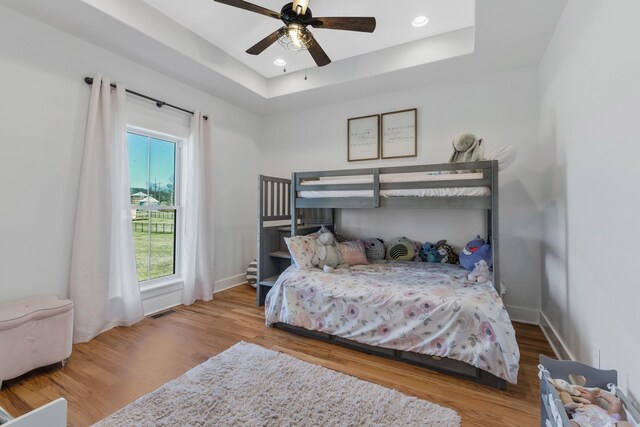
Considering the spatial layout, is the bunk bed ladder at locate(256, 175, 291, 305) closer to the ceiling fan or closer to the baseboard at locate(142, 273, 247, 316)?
the baseboard at locate(142, 273, 247, 316)

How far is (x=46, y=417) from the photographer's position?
76 centimetres

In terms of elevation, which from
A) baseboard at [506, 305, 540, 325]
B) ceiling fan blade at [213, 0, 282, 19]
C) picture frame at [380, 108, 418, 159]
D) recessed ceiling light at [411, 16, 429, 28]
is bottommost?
baseboard at [506, 305, 540, 325]

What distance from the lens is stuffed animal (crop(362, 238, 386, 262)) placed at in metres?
3.31

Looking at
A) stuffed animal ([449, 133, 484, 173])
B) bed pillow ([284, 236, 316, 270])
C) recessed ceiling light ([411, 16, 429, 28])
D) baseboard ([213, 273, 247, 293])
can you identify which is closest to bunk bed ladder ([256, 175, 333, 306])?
bed pillow ([284, 236, 316, 270])

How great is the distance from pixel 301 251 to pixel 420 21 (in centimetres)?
236

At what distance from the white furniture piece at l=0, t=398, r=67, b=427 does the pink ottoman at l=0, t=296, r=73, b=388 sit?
1.44 metres

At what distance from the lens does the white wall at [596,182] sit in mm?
1197

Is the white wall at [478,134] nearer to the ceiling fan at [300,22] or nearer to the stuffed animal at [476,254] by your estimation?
the stuffed animal at [476,254]

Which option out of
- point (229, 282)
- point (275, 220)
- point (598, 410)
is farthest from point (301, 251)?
point (598, 410)

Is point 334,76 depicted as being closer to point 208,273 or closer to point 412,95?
point 412,95

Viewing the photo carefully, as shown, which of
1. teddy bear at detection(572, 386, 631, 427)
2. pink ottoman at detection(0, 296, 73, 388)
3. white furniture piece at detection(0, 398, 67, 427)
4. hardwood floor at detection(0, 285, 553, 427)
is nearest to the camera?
white furniture piece at detection(0, 398, 67, 427)

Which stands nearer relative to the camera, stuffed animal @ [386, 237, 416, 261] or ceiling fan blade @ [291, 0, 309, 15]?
ceiling fan blade @ [291, 0, 309, 15]

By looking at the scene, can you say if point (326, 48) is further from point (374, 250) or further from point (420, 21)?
point (374, 250)

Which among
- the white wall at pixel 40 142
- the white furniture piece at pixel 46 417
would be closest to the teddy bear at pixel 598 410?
the white furniture piece at pixel 46 417
